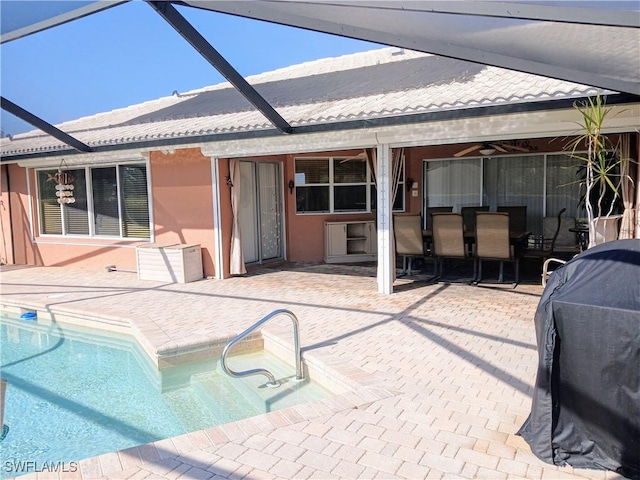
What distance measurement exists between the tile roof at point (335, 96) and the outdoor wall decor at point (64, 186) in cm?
84

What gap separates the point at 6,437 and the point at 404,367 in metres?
3.97

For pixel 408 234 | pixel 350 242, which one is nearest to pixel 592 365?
pixel 408 234

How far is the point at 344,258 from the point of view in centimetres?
1216

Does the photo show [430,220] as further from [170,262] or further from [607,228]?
[170,262]

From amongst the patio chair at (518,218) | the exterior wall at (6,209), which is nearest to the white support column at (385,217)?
the patio chair at (518,218)

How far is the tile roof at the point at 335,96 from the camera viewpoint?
6402mm

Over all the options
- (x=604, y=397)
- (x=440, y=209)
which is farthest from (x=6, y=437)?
(x=440, y=209)

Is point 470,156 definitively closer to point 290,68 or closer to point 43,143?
point 290,68

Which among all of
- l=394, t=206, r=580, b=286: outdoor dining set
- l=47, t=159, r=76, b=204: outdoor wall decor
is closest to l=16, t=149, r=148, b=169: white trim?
l=47, t=159, r=76, b=204: outdoor wall decor

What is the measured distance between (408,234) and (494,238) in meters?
1.68

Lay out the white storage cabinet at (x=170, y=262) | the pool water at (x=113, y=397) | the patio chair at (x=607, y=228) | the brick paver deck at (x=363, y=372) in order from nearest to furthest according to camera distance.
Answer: the brick paver deck at (x=363, y=372) → the pool water at (x=113, y=397) → the patio chair at (x=607, y=228) → the white storage cabinet at (x=170, y=262)

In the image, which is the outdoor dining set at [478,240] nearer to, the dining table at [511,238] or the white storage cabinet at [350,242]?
the dining table at [511,238]

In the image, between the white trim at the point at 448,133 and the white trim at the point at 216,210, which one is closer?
the white trim at the point at 448,133

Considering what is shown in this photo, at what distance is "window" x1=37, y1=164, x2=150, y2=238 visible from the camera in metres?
11.2
